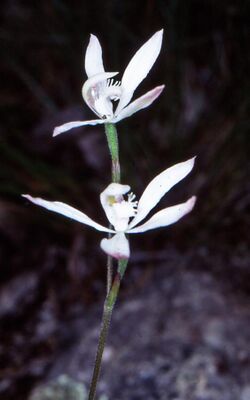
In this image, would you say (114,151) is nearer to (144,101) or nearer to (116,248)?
(144,101)

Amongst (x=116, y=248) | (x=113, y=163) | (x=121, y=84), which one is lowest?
(x=116, y=248)

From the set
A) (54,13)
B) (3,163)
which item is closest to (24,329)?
(3,163)

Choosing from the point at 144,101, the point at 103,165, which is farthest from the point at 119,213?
the point at 103,165

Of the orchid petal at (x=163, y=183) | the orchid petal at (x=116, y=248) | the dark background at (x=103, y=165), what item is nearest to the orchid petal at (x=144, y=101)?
the orchid petal at (x=163, y=183)

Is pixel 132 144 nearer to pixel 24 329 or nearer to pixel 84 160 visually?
pixel 84 160

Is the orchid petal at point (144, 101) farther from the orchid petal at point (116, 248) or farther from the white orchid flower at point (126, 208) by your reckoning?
the orchid petal at point (116, 248)

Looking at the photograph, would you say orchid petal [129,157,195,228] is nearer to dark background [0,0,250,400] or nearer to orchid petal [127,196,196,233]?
orchid petal [127,196,196,233]

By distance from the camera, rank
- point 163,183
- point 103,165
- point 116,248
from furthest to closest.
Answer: point 103,165
point 163,183
point 116,248

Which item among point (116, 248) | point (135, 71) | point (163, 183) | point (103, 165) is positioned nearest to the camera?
point (116, 248)
